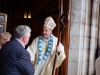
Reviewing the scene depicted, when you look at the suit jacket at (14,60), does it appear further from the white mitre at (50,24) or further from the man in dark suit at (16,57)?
the white mitre at (50,24)

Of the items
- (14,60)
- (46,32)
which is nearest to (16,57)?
(14,60)

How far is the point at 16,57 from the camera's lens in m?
2.36

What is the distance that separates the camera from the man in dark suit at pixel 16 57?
2359mm

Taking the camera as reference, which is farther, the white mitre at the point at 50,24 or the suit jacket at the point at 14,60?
the white mitre at the point at 50,24

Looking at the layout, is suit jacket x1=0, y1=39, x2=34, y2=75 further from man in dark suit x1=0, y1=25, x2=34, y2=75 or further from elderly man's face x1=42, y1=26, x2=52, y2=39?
elderly man's face x1=42, y1=26, x2=52, y2=39

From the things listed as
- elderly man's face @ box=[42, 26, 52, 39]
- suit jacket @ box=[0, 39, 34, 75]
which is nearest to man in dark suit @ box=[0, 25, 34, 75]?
suit jacket @ box=[0, 39, 34, 75]

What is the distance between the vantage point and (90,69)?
460 cm

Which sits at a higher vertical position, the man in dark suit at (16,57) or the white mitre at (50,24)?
the white mitre at (50,24)

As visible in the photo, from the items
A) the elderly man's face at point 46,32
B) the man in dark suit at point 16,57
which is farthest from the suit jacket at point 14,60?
the elderly man's face at point 46,32

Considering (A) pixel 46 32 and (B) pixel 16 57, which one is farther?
(A) pixel 46 32

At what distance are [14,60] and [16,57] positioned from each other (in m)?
0.04

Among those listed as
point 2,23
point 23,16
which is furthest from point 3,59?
point 23,16

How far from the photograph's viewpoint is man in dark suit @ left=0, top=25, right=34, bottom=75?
236 centimetres

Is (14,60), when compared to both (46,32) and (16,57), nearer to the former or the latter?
(16,57)
